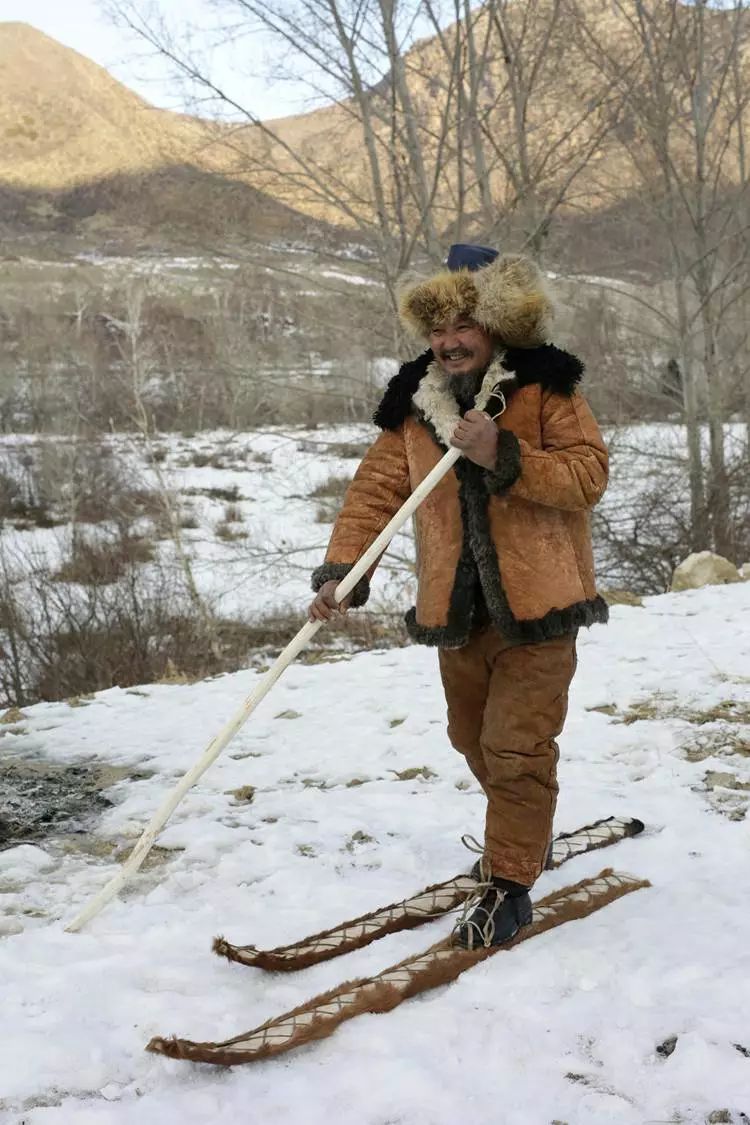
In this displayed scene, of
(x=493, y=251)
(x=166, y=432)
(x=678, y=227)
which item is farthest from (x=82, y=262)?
(x=493, y=251)

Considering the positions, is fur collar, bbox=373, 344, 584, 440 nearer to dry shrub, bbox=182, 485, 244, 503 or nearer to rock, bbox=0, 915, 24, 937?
rock, bbox=0, 915, 24, 937

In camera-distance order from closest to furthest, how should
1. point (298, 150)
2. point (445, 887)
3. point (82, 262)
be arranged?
point (445, 887) < point (298, 150) < point (82, 262)

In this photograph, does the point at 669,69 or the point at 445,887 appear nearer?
the point at 445,887

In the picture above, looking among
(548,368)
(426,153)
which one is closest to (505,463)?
(548,368)

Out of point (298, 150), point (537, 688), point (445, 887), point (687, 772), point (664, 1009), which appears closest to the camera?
point (664, 1009)

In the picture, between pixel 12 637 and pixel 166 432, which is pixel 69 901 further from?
pixel 166 432

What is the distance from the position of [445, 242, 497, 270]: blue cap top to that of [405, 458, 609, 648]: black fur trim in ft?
1.92

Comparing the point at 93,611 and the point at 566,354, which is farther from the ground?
the point at 566,354

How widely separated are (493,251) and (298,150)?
6871 millimetres

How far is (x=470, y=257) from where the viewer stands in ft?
7.96

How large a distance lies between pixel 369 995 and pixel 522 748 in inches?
29.4

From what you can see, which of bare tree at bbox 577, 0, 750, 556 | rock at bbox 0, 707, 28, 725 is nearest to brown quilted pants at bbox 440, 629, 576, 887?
rock at bbox 0, 707, 28, 725

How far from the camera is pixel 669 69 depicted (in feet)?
32.9

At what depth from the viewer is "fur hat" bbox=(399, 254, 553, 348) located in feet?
7.51
